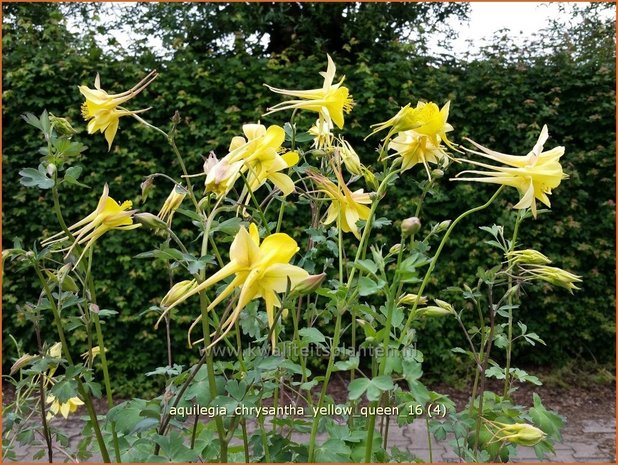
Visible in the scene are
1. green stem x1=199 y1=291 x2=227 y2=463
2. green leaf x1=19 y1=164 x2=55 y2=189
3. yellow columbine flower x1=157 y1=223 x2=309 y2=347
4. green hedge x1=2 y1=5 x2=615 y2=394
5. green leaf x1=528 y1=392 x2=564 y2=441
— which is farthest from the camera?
green hedge x1=2 y1=5 x2=615 y2=394

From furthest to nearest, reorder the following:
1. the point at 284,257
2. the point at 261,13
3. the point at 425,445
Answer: the point at 261,13 → the point at 425,445 → the point at 284,257

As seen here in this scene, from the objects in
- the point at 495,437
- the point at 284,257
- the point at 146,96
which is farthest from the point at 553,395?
the point at 284,257

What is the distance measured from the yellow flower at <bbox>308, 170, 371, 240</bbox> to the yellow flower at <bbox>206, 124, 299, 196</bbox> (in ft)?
0.31

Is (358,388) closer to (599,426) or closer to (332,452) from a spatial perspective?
(332,452)

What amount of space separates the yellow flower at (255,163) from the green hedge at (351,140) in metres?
2.56

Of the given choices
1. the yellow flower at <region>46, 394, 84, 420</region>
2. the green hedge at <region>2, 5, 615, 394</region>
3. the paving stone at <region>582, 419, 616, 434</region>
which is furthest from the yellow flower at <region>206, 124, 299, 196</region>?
the paving stone at <region>582, 419, 616, 434</region>

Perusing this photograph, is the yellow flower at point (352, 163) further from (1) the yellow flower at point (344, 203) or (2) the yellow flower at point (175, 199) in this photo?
(2) the yellow flower at point (175, 199)

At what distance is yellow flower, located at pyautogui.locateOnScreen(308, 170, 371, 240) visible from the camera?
1.05m

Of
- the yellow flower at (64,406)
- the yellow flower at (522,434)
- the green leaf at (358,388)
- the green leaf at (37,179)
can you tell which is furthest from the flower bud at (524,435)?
the yellow flower at (64,406)

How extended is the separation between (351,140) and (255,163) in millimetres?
2970

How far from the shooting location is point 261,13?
4906mm

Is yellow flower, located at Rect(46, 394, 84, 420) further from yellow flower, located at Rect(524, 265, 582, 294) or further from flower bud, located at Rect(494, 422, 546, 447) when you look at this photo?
yellow flower, located at Rect(524, 265, 582, 294)

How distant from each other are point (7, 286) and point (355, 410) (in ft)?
10.4

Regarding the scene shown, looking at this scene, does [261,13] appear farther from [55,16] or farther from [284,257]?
[284,257]
